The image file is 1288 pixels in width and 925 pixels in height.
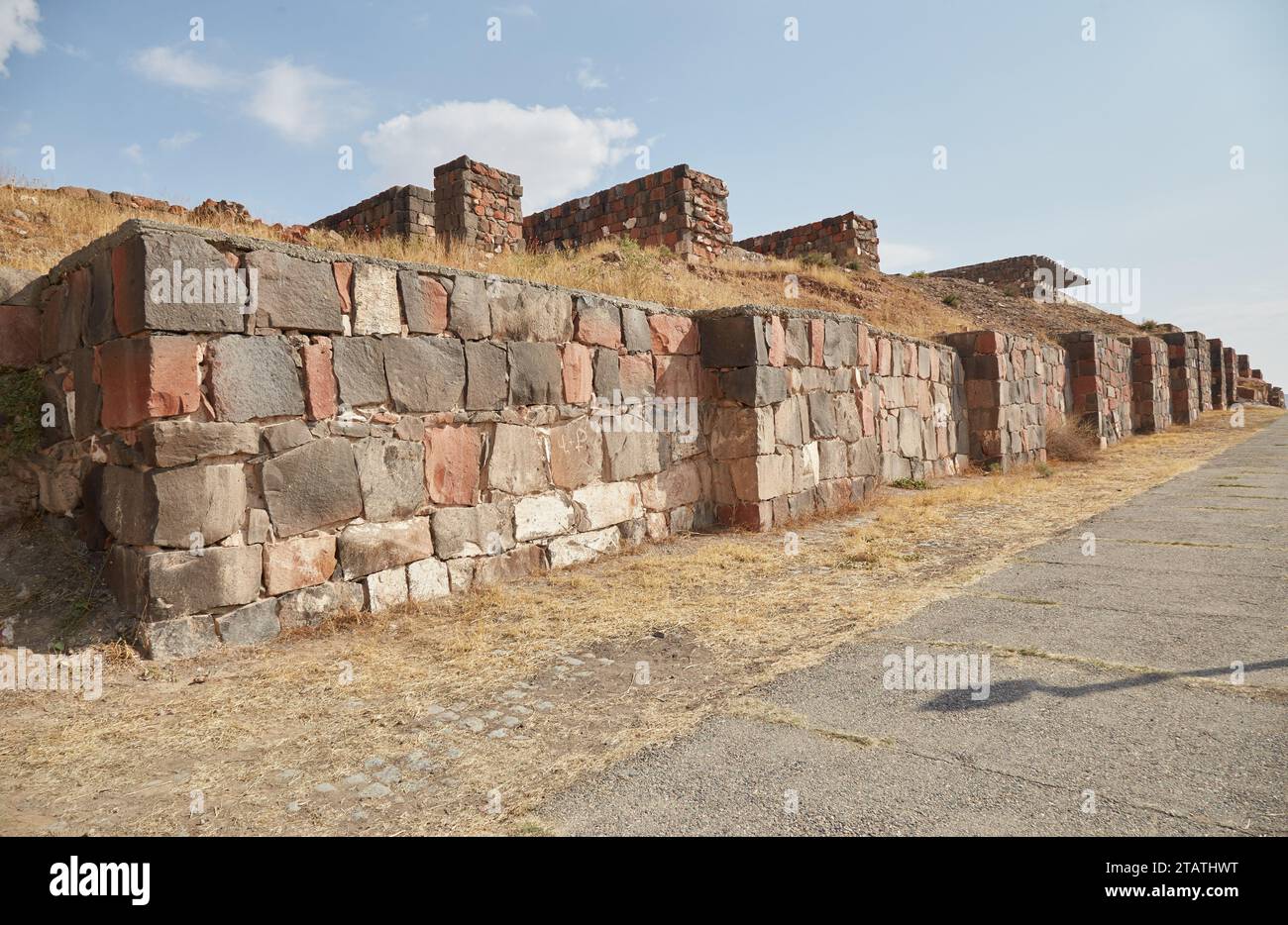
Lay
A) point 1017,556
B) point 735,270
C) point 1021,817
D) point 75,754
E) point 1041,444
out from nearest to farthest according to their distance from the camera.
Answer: point 1021,817 → point 75,754 → point 1017,556 → point 1041,444 → point 735,270

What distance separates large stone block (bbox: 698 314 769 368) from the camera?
7.50m

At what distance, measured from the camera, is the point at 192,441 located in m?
4.12

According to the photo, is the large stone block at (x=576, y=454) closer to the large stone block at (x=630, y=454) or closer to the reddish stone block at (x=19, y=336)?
the large stone block at (x=630, y=454)

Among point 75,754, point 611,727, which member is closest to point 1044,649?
point 611,727

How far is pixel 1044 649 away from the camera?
375 centimetres

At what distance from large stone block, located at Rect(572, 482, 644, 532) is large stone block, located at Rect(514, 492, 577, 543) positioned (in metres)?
0.12

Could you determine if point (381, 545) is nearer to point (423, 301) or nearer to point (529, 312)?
point (423, 301)

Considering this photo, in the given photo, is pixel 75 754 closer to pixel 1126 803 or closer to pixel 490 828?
pixel 490 828

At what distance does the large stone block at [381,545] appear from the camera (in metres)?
4.75

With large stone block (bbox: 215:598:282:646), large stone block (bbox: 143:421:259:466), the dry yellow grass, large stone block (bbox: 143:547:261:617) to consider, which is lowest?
large stone block (bbox: 215:598:282:646)

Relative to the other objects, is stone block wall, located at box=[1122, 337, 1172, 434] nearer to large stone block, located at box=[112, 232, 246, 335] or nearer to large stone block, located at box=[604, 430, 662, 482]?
large stone block, located at box=[604, 430, 662, 482]

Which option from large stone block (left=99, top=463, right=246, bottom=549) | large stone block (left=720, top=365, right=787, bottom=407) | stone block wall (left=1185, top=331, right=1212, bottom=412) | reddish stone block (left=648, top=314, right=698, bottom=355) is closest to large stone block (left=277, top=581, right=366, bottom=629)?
large stone block (left=99, top=463, right=246, bottom=549)

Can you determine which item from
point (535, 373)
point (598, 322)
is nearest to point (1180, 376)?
point (598, 322)
